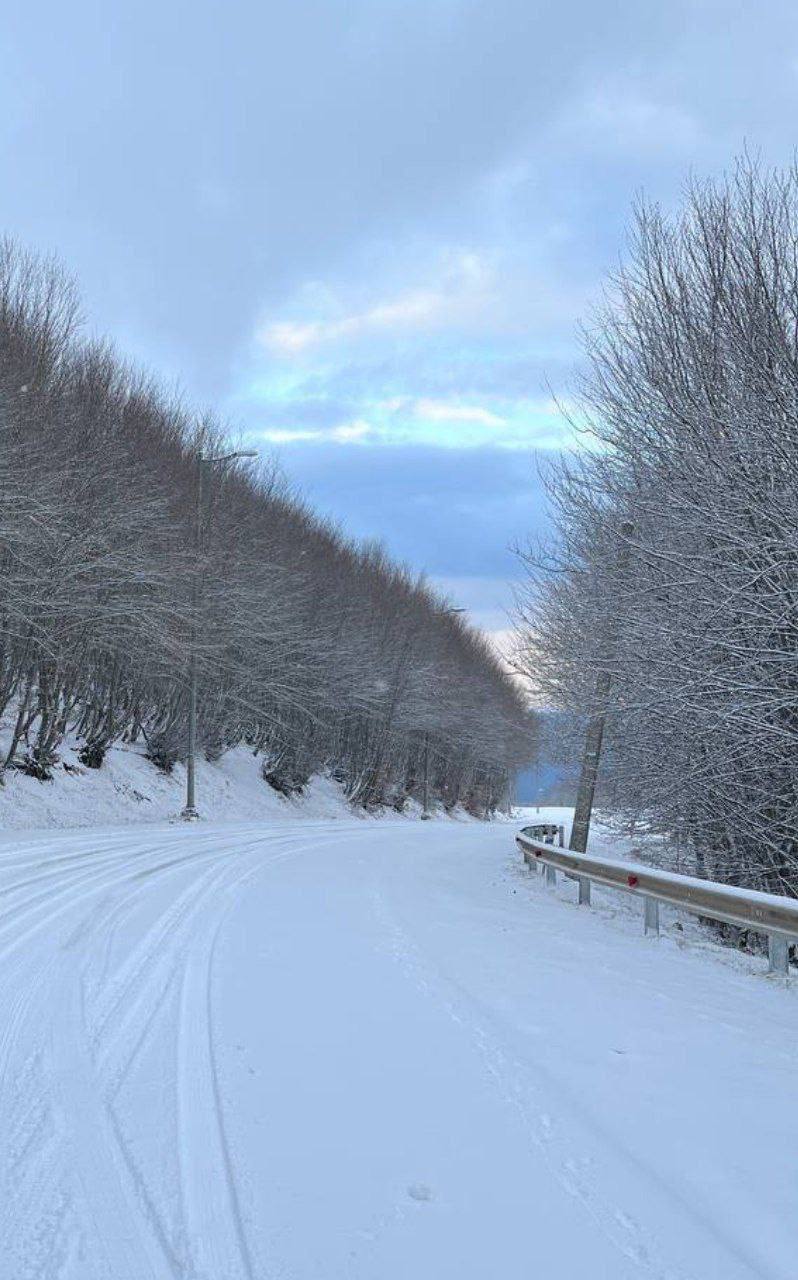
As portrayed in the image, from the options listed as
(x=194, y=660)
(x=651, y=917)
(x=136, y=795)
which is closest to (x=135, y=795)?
(x=136, y=795)

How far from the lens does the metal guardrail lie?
829 centimetres

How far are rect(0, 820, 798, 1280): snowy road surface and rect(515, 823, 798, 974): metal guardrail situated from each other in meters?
0.46

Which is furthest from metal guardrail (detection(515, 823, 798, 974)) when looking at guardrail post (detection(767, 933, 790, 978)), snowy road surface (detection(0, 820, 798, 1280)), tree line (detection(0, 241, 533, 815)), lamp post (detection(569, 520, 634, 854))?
tree line (detection(0, 241, 533, 815))

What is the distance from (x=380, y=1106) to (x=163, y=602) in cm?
2116

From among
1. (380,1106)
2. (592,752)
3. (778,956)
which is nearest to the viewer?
(380,1106)

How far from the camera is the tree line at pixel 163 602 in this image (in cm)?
2128

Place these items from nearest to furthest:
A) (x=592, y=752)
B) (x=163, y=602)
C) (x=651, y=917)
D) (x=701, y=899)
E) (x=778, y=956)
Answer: (x=778, y=956), (x=701, y=899), (x=651, y=917), (x=592, y=752), (x=163, y=602)

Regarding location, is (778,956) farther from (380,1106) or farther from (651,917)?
(380,1106)

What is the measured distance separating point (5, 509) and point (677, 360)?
12.7 metres

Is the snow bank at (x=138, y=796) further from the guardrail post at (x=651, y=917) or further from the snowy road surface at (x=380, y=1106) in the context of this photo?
the guardrail post at (x=651, y=917)

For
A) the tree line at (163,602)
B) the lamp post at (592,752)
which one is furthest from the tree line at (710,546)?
the tree line at (163,602)

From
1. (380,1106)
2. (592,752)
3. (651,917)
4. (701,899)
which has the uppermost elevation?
(592,752)

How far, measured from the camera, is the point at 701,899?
9.62 m

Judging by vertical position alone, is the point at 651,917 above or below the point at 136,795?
above
